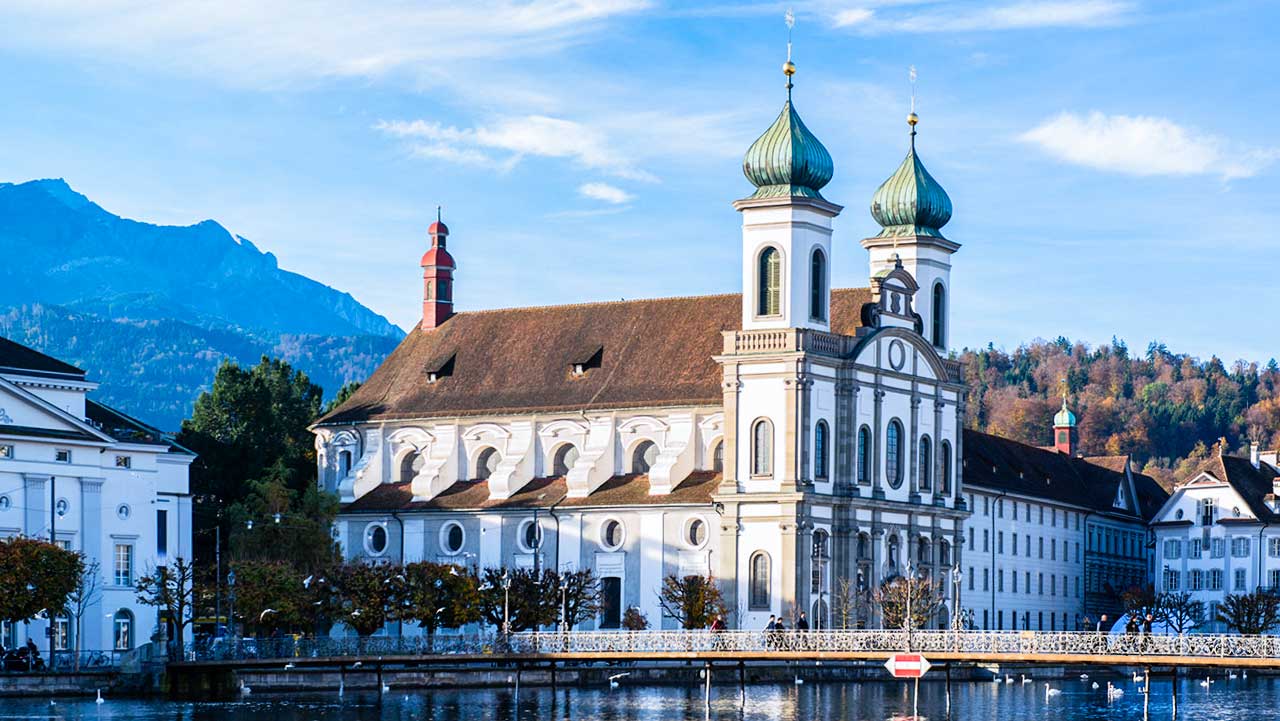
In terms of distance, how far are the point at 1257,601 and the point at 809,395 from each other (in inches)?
1334

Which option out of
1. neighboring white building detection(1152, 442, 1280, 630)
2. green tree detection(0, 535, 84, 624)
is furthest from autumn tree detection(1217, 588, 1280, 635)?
green tree detection(0, 535, 84, 624)

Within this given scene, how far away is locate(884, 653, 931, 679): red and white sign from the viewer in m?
62.0

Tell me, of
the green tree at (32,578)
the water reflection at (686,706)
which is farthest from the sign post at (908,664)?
the green tree at (32,578)

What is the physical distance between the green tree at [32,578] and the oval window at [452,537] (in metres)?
28.5

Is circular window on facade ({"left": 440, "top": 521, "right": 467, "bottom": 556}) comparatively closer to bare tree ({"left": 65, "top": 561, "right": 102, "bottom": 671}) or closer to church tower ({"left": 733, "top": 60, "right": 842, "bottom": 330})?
church tower ({"left": 733, "top": 60, "right": 842, "bottom": 330})

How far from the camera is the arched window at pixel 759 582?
9038cm

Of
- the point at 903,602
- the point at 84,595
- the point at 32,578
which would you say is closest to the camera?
the point at 32,578

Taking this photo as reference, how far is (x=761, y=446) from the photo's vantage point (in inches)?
3593

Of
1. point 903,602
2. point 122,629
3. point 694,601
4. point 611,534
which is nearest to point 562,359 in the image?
point 611,534

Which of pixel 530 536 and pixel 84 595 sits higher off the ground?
pixel 530 536

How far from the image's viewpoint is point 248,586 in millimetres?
83312

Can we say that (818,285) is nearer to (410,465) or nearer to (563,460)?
(563,460)

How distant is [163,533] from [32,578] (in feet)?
46.1

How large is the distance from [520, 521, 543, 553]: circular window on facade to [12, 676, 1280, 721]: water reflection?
16859mm
